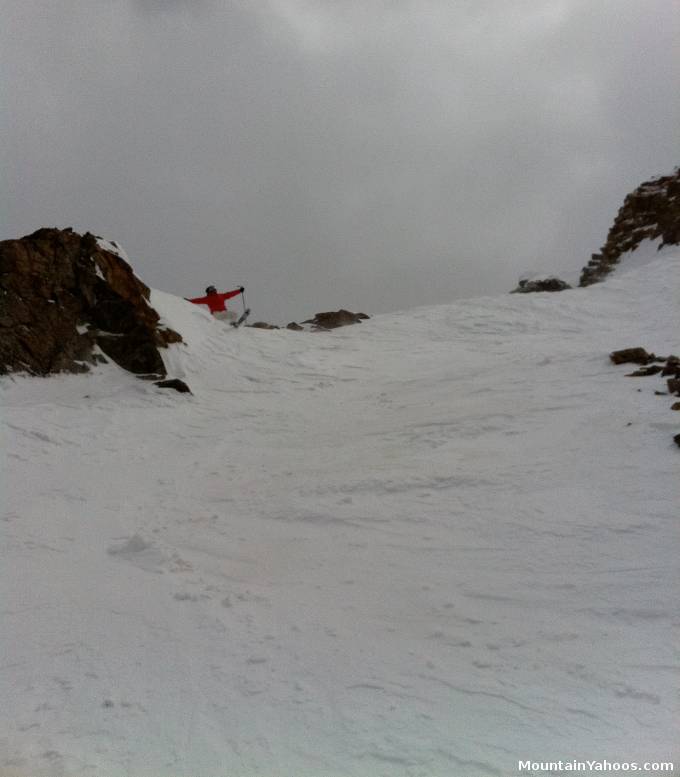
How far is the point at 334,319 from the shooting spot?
19859 mm

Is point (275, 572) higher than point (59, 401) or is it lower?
lower

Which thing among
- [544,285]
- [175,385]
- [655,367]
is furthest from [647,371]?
[544,285]

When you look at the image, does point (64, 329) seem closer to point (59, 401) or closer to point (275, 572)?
point (59, 401)

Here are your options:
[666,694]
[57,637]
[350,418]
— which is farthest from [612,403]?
[57,637]

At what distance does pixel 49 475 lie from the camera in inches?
285

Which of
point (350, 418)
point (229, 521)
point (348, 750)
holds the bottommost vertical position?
point (348, 750)

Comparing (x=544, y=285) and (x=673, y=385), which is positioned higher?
(x=544, y=285)

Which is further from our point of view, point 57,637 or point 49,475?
point 49,475

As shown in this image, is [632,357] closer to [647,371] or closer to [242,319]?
[647,371]

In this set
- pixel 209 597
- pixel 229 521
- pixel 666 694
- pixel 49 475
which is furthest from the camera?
pixel 49 475

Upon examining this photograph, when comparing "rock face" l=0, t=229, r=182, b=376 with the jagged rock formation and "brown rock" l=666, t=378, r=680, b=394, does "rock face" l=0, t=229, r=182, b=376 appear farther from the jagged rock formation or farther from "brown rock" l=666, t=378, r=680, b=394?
the jagged rock formation

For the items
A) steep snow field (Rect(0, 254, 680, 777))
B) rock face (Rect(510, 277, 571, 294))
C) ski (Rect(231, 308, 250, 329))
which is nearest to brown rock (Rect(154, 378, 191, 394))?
steep snow field (Rect(0, 254, 680, 777))

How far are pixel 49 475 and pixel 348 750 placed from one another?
19.3ft

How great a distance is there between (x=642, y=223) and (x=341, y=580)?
31.8m
